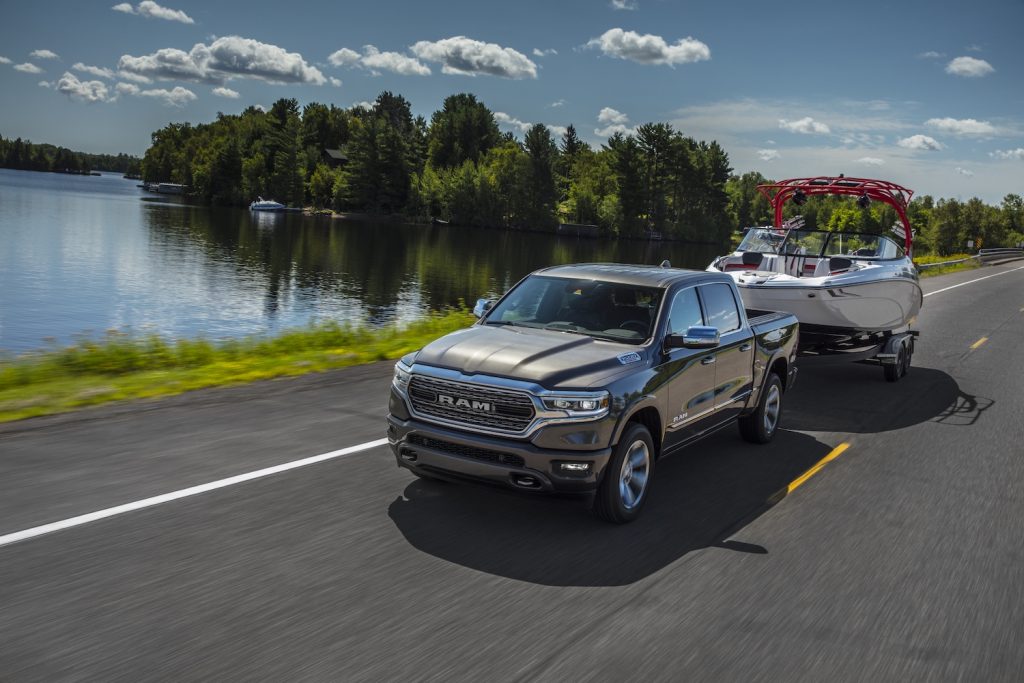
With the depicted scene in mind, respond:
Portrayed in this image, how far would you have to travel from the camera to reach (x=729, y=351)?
7855 mm

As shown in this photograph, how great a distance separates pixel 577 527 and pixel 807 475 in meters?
2.79

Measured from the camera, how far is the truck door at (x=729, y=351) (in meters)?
7.71

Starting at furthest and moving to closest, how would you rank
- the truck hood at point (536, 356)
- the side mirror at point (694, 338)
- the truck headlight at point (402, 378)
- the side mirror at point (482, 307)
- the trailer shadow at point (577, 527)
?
the side mirror at point (482, 307)
the side mirror at point (694, 338)
the truck headlight at point (402, 378)
the truck hood at point (536, 356)
the trailer shadow at point (577, 527)

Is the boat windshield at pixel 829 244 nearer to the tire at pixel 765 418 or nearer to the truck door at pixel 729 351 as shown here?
the tire at pixel 765 418

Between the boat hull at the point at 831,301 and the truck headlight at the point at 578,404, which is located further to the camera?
the boat hull at the point at 831,301

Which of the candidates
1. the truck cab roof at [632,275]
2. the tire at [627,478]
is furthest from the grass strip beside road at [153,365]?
the tire at [627,478]

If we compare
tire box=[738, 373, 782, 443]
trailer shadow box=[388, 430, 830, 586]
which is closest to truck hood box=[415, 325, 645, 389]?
trailer shadow box=[388, 430, 830, 586]

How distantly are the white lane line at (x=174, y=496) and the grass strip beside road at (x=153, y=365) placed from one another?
300 centimetres

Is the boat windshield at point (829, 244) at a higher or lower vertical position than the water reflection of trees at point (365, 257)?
higher

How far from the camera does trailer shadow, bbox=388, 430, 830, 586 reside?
543cm

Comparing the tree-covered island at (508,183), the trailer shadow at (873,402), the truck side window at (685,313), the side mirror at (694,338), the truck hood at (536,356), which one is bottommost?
the trailer shadow at (873,402)

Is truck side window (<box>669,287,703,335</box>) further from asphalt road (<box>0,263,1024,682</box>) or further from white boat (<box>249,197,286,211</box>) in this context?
white boat (<box>249,197,286,211</box>)

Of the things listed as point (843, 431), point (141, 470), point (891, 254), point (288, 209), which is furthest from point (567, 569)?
point (288, 209)

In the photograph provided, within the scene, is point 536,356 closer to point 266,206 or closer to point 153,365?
point 153,365
